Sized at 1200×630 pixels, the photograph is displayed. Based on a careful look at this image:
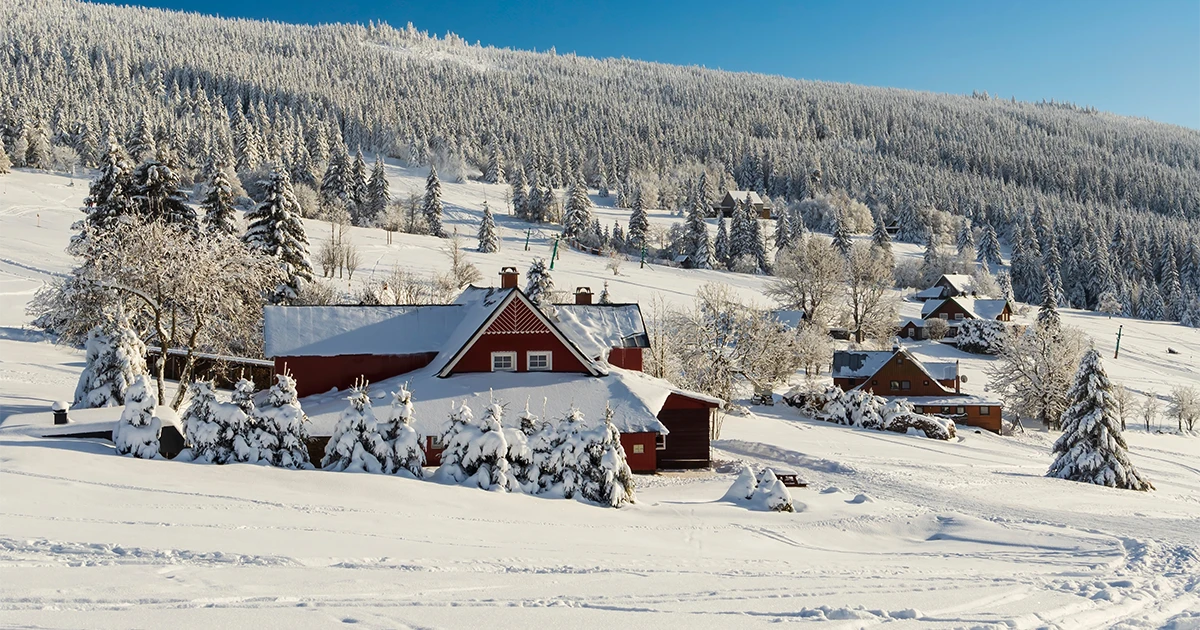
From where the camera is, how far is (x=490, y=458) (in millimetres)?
17906

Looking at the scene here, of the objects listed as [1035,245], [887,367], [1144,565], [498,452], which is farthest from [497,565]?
[1035,245]

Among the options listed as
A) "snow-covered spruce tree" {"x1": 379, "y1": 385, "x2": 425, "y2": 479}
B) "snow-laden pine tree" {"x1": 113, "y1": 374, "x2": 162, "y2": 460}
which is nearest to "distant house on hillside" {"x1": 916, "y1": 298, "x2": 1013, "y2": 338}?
"snow-covered spruce tree" {"x1": 379, "y1": 385, "x2": 425, "y2": 479}

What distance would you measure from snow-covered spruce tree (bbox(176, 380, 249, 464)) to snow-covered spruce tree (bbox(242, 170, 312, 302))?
2413 cm

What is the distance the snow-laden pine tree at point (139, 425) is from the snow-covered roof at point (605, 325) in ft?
52.0

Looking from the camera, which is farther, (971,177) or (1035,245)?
(971,177)

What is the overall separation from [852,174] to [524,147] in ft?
266

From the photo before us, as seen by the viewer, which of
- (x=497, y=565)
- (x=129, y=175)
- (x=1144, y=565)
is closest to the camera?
(x=497, y=565)

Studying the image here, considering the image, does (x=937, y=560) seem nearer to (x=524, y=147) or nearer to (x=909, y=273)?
(x=909, y=273)

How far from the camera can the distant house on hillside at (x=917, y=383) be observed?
161 feet

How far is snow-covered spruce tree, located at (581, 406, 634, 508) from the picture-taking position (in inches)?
708

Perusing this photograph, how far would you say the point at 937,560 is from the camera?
14.1 m

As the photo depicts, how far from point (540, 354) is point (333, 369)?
728cm

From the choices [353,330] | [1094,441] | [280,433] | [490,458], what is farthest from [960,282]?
[280,433]

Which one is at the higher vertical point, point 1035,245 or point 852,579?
point 1035,245
